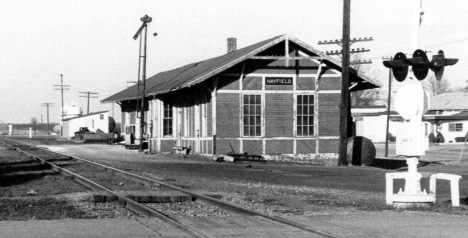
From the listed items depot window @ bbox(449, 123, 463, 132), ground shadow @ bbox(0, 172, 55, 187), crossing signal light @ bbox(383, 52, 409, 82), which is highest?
crossing signal light @ bbox(383, 52, 409, 82)

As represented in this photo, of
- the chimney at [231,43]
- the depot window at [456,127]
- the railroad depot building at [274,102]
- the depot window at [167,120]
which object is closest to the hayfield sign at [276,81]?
the railroad depot building at [274,102]

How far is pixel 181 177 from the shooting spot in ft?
67.9

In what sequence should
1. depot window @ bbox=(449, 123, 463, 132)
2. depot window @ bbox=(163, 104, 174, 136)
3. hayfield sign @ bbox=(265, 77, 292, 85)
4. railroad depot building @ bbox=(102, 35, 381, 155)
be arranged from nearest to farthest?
railroad depot building @ bbox=(102, 35, 381, 155) < hayfield sign @ bbox=(265, 77, 292, 85) < depot window @ bbox=(163, 104, 174, 136) < depot window @ bbox=(449, 123, 463, 132)

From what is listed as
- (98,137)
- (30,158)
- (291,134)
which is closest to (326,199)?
(291,134)

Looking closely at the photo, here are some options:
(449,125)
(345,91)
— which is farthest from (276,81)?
(449,125)

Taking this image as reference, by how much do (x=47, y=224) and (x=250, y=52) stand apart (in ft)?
69.7

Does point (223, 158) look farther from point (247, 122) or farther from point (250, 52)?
point (250, 52)

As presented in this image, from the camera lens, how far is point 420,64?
12.4 metres

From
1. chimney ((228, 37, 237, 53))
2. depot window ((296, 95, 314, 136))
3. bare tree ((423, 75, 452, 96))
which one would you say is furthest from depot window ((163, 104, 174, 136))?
bare tree ((423, 75, 452, 96))

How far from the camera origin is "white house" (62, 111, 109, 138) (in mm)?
88500

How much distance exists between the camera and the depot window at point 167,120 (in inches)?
1526

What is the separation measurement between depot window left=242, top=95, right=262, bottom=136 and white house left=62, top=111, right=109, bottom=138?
59.0 m

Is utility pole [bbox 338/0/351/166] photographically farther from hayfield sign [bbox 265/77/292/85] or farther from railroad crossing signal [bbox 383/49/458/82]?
railroad crossing signal [bbox 383/49/458/82]

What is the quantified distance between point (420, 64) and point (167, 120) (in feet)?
90.3
